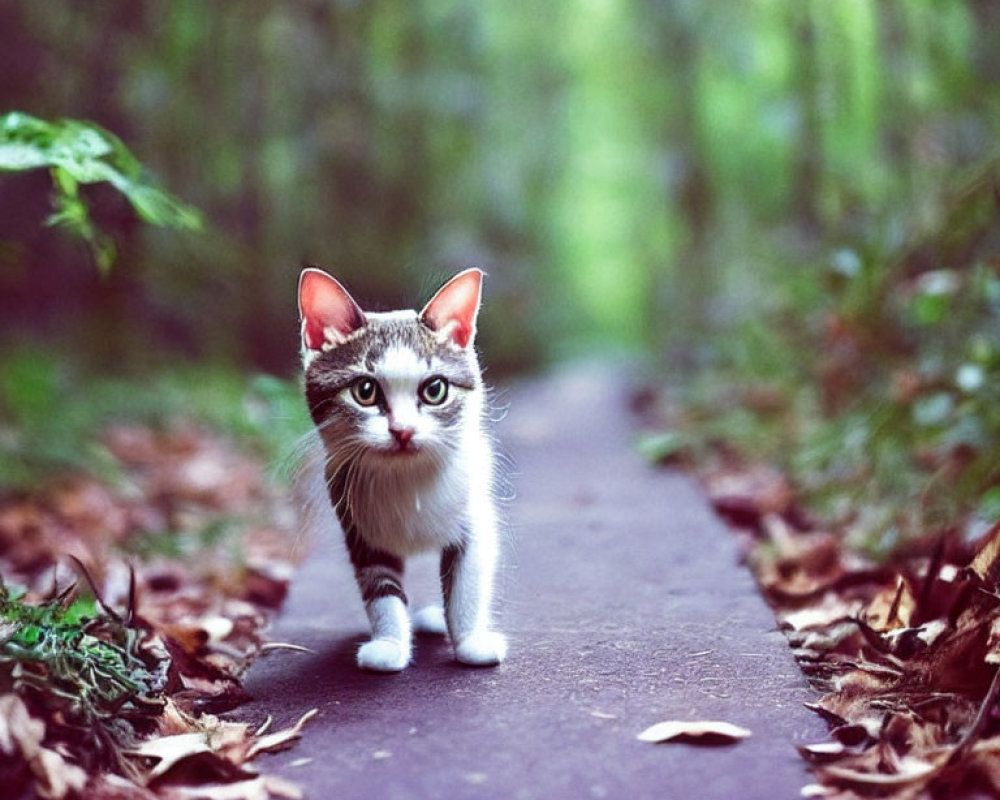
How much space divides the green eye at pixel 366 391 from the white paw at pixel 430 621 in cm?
64

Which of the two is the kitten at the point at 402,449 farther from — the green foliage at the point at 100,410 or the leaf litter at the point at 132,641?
the green foliage at the point at 100,410

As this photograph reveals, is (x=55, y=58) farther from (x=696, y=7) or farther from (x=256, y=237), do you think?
(x=696, y=7)

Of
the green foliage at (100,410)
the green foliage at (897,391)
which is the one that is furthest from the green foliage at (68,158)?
the green foliage at (897,391)

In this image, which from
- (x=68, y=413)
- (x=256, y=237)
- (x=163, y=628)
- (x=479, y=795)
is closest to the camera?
(x=479, y=795)

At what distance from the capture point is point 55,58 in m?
5.40

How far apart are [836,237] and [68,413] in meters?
3.84

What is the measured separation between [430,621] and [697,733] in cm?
96

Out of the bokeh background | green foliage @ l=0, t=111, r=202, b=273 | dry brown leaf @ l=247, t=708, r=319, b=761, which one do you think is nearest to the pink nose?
dry brown leaf @ l=247, t=708, r=319, b=761

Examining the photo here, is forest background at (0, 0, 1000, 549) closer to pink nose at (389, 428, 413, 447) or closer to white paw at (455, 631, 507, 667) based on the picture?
pink nose at (389, 428, 413, 447)

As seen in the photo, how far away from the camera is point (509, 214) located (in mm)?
11547

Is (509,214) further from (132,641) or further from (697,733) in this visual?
(697,733)

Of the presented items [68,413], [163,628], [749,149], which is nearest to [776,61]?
[749,149]

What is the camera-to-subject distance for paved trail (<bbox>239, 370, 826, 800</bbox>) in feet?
5.96

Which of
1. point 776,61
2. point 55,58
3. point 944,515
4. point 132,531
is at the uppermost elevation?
point 776,61
